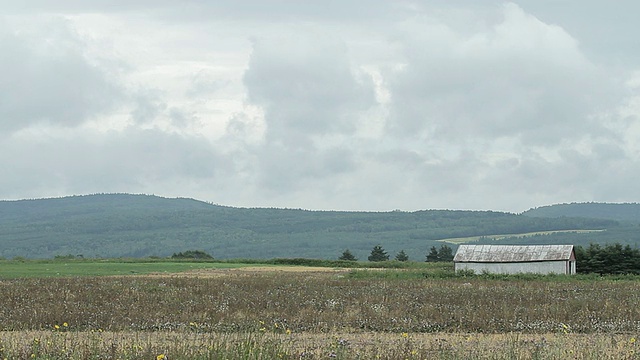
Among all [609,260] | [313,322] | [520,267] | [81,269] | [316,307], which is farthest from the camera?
[81,269]

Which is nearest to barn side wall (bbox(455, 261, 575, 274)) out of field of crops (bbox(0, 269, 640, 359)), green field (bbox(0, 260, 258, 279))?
green field (bbox(0, 260, 258, 279))

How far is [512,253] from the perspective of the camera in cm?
7419

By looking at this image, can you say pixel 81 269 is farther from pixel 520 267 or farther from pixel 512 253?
pixel 520 267

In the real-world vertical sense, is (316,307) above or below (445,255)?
below

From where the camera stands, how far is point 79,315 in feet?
91.9

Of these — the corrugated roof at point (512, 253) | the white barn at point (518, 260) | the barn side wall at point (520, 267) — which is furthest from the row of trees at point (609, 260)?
the barn side wall at point (520, 267)

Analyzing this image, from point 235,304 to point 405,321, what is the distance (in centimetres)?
→ 807

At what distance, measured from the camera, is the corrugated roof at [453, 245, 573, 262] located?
2842 inches

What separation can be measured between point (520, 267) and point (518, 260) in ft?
2.03

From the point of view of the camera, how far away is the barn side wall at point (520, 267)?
2817 inches

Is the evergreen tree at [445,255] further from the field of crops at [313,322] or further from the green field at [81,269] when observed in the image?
the field of crops at [313,322]

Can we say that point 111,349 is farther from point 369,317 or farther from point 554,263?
point 554,263

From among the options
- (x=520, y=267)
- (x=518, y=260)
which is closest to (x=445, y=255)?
(x=518, y=260)

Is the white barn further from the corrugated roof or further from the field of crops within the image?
the field of crops
